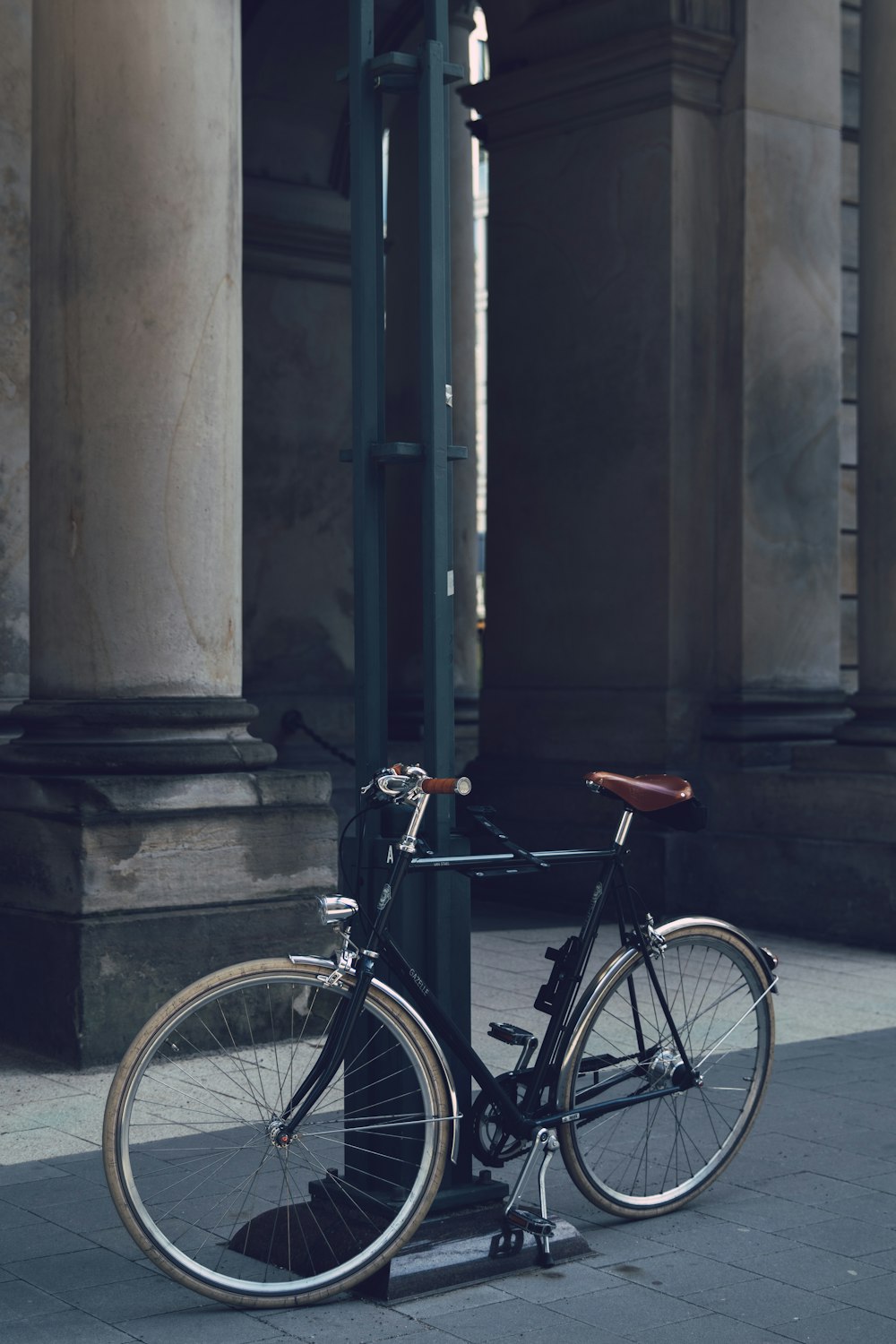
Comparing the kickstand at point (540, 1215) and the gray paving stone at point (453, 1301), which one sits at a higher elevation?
the kickstand at point (540, 1215)

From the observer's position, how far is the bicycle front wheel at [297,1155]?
13.7ft

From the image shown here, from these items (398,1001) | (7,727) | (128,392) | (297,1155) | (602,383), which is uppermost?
(602,383)

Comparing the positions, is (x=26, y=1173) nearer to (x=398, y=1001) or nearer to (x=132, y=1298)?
(x=132, y=1298)

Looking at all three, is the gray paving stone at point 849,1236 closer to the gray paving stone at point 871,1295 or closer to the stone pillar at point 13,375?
the gray paving stone at point 871,1295

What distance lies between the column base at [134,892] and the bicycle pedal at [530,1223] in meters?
2.66

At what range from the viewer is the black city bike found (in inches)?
168

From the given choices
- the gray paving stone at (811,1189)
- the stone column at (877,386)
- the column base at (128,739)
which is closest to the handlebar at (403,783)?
the gray paving stone at (811,1189)

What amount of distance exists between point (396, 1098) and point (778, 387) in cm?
799

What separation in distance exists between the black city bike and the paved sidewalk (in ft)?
0.37

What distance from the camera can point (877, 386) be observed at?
36.5 feet

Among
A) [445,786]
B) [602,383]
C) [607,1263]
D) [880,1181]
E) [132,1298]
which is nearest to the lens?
[132,1298]

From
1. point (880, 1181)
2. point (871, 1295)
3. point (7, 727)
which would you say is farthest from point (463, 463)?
point (871, 1295)

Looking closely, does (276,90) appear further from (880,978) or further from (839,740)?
(880,978)

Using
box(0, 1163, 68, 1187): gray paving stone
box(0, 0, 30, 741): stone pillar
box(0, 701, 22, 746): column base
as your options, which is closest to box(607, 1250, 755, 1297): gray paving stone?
box(0, 1163, 68, 1187): gray paving stone
